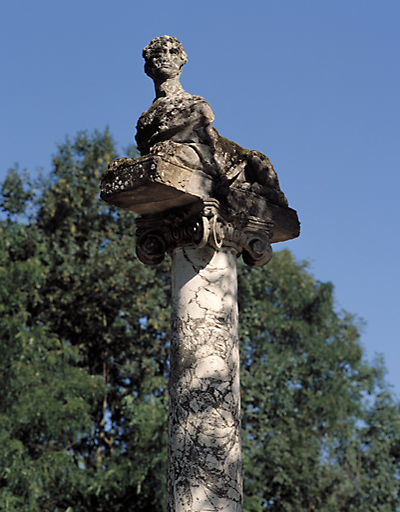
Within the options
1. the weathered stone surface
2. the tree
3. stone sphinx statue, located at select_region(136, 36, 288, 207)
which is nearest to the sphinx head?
stone sphinx statue, located at select_region(136, 36, 288, 207)

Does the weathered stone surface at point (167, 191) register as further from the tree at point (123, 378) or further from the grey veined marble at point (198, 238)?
the tree at point (123, 378)

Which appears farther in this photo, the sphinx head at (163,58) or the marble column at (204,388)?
the sphinx head at (163,58)

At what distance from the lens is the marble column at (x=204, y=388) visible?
505 cm

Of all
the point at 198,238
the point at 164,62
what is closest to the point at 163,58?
the point at 164,62

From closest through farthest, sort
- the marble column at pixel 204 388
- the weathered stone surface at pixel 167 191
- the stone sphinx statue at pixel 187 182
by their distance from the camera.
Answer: the marble column at pixel 204 388
the weathered stone surface at pixel 167 191
the stone sphinx statue at pixel 187 182

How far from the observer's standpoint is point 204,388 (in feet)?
17.2

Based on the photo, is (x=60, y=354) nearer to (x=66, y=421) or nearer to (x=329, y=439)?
(x=66, y=421)

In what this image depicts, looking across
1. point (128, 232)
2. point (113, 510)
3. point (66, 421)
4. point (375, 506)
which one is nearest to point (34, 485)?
point (66, 421)

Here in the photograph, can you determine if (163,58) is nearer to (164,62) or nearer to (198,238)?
(164,62)

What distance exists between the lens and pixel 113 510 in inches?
722

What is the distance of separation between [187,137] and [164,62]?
0.87m

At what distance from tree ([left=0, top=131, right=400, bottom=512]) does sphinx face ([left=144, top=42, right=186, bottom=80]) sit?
11.4 metres

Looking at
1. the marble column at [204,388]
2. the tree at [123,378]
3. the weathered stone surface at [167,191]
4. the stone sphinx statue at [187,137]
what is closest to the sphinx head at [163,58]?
the stone sphinx statue at [187,137]

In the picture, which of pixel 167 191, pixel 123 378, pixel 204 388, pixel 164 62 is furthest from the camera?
pixel 123 378
